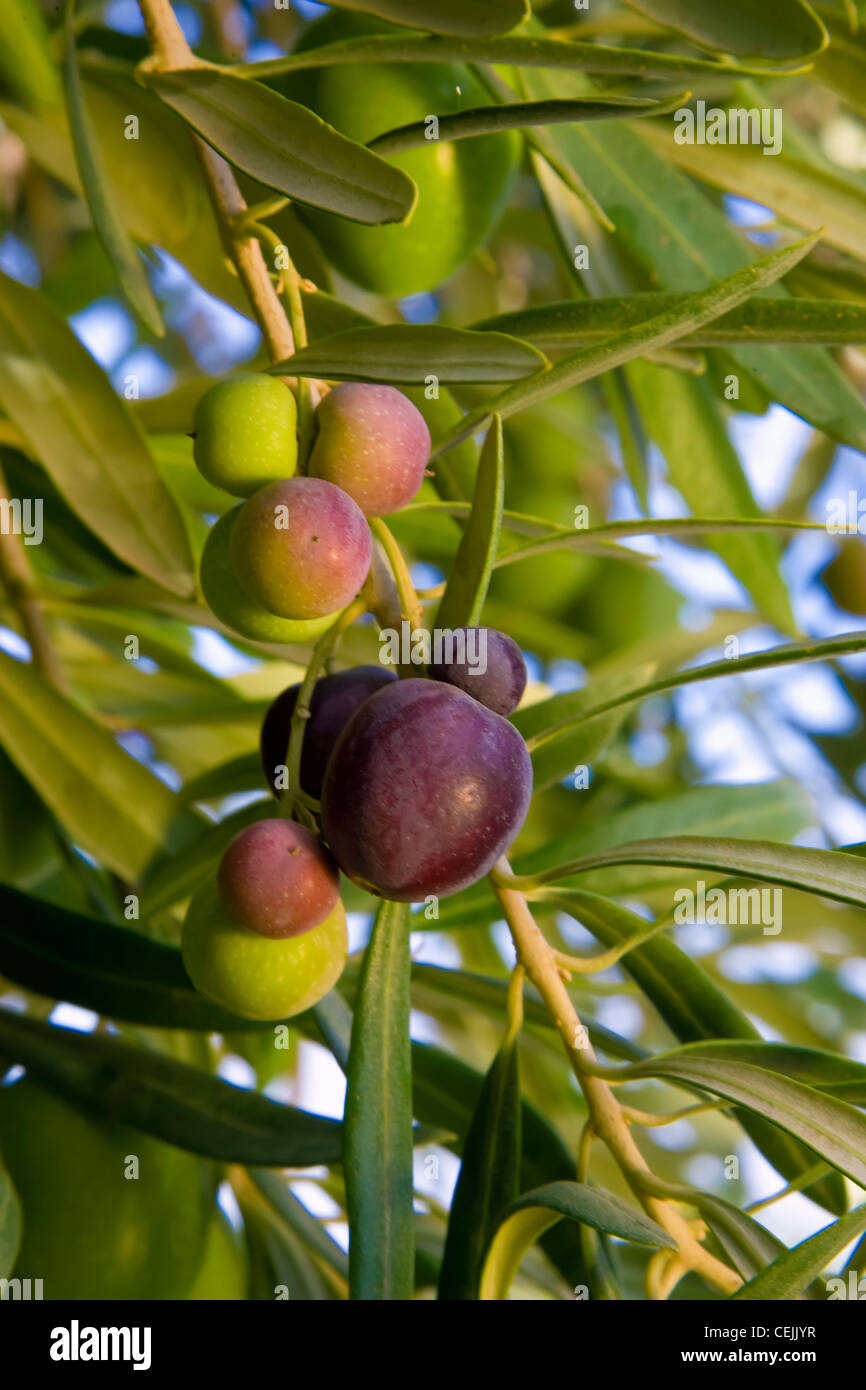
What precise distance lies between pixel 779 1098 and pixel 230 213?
616 millimetres

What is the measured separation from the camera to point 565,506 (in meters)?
2.35

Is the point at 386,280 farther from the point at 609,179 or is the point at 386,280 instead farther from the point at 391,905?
the point at 391,905

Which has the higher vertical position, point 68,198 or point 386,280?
point 68,198

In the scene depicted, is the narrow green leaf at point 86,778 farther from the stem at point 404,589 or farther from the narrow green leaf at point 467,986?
the stem at point 404,589

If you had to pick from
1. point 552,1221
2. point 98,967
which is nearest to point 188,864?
point 98,967

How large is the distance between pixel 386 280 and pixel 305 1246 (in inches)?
32.6

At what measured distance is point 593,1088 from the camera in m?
0.77

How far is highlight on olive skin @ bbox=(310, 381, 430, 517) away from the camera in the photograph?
67 cm

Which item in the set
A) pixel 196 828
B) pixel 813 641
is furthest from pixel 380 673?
pixel 196 828

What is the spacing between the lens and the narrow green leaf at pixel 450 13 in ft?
2.50
